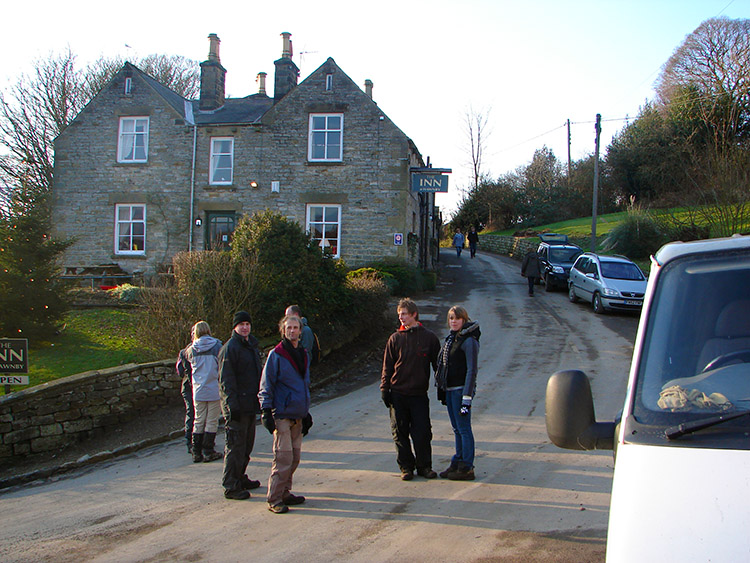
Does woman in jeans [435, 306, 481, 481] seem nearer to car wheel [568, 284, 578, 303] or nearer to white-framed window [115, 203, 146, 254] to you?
car wheel [568, 284, 578, 303]

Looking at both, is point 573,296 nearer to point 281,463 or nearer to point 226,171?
point 226,171

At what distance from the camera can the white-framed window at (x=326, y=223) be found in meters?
23.2

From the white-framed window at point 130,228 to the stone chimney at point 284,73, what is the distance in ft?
24.0

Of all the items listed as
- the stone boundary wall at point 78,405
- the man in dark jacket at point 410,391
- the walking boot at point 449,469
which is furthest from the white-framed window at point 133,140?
the walking boot at point 449,469

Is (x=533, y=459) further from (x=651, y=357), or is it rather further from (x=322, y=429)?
(x=651, y=357)

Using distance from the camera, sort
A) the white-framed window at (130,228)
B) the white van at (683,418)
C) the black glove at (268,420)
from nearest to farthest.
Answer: the white van at (683,418) → the black glove at (268,420) → the white-framed window at (130,228)

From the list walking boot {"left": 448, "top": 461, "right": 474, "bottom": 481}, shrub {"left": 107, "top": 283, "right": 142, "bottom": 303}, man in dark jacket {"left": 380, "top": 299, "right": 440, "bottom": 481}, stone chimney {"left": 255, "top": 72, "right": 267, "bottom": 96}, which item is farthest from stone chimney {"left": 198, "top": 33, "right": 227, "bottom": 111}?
walking boot {"left": 448, "top": 461, "right": 474, "bottom": 481}

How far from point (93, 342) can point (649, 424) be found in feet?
40.9

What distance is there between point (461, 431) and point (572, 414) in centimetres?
376

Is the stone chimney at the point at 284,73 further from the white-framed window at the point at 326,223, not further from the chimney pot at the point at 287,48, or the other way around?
the white-framed window at the point at 326,223

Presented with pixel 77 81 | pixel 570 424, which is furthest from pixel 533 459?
pixel 77 81

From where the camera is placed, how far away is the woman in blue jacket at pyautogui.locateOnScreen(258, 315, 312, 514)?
225 inches

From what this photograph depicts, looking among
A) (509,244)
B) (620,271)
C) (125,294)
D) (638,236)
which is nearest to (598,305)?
(620,271)

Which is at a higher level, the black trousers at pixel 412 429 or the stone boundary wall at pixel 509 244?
the stone boundary wall at pixel 509 244
